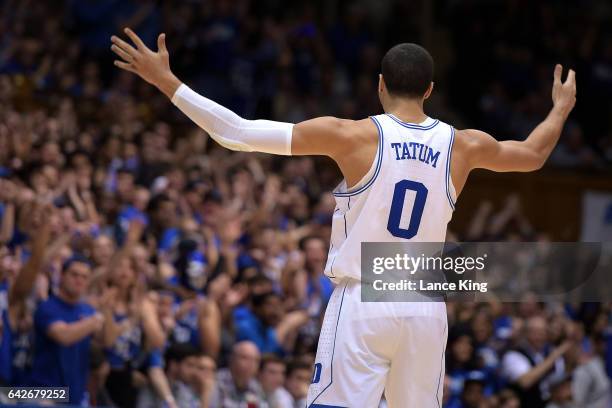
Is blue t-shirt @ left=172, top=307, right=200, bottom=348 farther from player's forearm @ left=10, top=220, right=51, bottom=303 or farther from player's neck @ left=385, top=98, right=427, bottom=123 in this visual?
→ player's neck @ left=385, top=98, right=427, bottom=123

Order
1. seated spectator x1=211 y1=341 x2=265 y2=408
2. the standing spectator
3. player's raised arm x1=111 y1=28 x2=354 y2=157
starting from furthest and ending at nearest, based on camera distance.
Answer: seated spectator x1=211 y1=341 x2=265 y2=408
the standing spectator
player's raised arm x1=111 y1=28 x2=354 y2=157

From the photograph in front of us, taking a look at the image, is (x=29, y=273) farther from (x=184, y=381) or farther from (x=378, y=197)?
(x=378, y=197)

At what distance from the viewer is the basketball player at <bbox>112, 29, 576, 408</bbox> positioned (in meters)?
5.07

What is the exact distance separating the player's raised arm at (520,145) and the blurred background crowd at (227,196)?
376cm

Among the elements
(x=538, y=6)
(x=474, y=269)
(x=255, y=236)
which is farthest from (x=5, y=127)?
(x=538, y=6)

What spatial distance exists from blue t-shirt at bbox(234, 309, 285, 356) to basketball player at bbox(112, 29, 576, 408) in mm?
4674

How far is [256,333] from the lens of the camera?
10.0 meters

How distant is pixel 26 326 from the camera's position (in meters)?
8.50

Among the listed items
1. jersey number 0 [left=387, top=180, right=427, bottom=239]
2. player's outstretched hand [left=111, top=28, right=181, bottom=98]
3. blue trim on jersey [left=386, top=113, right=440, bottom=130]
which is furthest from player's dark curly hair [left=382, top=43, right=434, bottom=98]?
player's outstretched hand [left=111, top=28, right=181, bottom=98]

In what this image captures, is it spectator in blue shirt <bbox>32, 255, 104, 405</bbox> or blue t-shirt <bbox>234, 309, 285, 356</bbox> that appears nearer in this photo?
spectator in blue shirt <bbox>32, 255, 104, 405</bbox>

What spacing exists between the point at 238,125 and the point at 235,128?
0.02m

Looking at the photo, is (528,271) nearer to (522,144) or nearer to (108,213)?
(108,213)

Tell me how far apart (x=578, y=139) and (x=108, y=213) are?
8941 mm

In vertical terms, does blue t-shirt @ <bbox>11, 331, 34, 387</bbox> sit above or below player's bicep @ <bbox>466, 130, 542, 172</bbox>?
below
